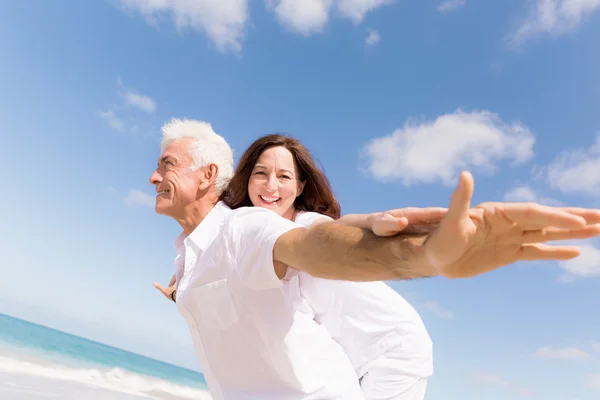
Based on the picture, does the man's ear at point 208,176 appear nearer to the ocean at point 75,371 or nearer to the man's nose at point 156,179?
the man's nose at point 156,179

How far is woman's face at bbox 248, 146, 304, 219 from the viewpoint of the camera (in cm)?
375

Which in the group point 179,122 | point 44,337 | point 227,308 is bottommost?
point 227,308

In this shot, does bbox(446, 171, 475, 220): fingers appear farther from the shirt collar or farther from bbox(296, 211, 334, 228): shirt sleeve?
bbox(296, 211, 334, 228): shirt sleeve

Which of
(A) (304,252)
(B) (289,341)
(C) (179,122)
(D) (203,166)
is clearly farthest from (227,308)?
(C) (179,122)

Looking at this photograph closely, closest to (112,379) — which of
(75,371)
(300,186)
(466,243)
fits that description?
(75,371)

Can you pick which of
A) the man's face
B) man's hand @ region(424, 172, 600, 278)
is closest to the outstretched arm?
man's hand @ region(424, 172, 600, 278)

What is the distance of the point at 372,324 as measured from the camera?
3.65 m

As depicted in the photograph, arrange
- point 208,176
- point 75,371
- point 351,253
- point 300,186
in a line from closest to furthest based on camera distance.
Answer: point 351,253
point 208,176
point 300,186
point 75,371

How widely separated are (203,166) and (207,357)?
1.20m

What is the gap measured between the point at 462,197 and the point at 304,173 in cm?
264

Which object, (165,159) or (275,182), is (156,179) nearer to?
(165,159)

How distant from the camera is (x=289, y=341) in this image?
8.17 feet

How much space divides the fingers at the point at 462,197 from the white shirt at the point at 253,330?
0.93 m

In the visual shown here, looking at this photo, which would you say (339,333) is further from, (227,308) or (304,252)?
(304,252)
